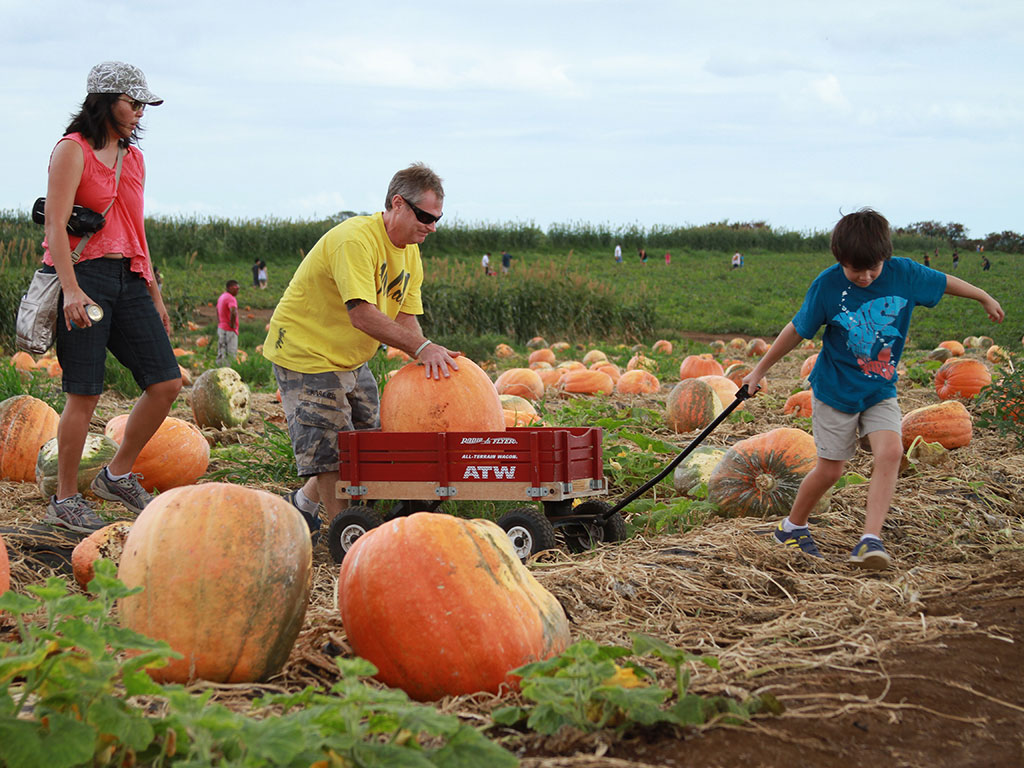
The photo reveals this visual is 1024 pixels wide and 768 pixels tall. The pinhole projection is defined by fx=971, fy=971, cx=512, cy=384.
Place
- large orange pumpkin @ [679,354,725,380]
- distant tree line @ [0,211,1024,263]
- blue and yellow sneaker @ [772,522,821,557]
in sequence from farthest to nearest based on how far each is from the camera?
distant tree line @ [0,211,1024,263], large orange pumpkin @ [679,354,725,380], blue and yellow sneaker @ [772,522,821,557]

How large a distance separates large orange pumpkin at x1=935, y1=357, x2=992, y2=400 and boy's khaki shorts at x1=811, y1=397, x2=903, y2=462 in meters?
3.95

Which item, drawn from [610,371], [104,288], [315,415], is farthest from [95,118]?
[610,371]

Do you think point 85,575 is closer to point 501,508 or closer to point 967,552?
point 501,508

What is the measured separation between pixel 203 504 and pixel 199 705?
1.00 m

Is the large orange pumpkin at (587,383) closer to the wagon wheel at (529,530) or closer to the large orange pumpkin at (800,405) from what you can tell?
the large orange pumpkin at (800,405)

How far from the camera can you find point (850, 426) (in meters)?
4.03

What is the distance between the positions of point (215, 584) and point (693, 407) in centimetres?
478

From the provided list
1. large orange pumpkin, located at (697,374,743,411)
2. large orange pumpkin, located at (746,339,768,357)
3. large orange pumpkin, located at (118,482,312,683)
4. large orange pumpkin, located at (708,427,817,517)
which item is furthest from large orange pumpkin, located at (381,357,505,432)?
large orange pumpkin, located at (746,339,768,357)

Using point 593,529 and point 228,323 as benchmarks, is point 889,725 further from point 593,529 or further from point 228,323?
point 228,323

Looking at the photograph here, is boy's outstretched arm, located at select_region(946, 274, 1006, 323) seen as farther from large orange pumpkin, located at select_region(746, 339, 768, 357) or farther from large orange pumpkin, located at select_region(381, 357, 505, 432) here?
large orange pumpkin, located at select_region(746, 339, 768, 357)

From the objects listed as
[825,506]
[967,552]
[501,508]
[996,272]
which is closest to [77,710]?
[501,508]

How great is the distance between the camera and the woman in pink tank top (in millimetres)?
4141

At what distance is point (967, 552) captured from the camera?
385cm

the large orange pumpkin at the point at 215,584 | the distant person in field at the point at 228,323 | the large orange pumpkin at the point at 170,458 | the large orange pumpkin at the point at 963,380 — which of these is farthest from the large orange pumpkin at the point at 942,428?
the distant person in field at the point at 228,323
